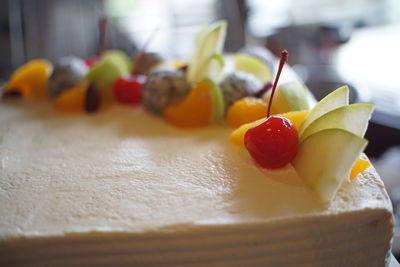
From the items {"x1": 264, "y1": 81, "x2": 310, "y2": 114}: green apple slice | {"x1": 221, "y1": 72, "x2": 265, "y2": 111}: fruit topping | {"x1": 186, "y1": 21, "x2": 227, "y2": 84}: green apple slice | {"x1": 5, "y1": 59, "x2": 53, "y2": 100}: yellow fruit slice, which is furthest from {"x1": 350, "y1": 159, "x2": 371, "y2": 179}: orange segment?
{"x1": 5, "y1": 59, "x2": 53, "y2": 100}: yellow fruit slice

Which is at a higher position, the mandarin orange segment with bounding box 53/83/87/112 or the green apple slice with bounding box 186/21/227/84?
the green apple slice with bounding box 186/21/227/84

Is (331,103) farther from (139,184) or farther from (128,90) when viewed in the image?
(128,90)

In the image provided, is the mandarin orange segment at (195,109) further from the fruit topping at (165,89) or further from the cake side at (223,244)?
the cake side at (223,244)

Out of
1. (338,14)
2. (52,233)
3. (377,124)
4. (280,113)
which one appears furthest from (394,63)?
(52,233)

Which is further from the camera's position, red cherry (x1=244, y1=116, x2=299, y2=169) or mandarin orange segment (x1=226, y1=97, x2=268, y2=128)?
mandarin orange segment (x1=226, y1=97, x2=268, y2=128)

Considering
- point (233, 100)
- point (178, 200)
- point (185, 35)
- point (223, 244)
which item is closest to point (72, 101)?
point (233, 100)

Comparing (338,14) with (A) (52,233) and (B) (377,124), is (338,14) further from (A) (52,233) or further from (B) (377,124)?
(A) (52,233)

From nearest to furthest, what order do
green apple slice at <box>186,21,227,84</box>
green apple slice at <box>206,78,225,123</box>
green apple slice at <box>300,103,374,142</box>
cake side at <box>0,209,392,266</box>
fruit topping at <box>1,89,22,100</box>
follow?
cake side at <box>0,209,392,266</box> → green apple slice at <box>300,103,374,142</box> → green apple slice at <box>206,78,225,123</box> → green apple slice at <box>186,21,227,84</box> → fruit topping at <box>1,89,22,100</box>

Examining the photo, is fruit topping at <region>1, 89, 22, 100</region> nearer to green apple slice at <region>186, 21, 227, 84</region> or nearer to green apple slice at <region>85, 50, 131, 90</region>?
green apple slice at <region>85, 50, 131, 90</region>
